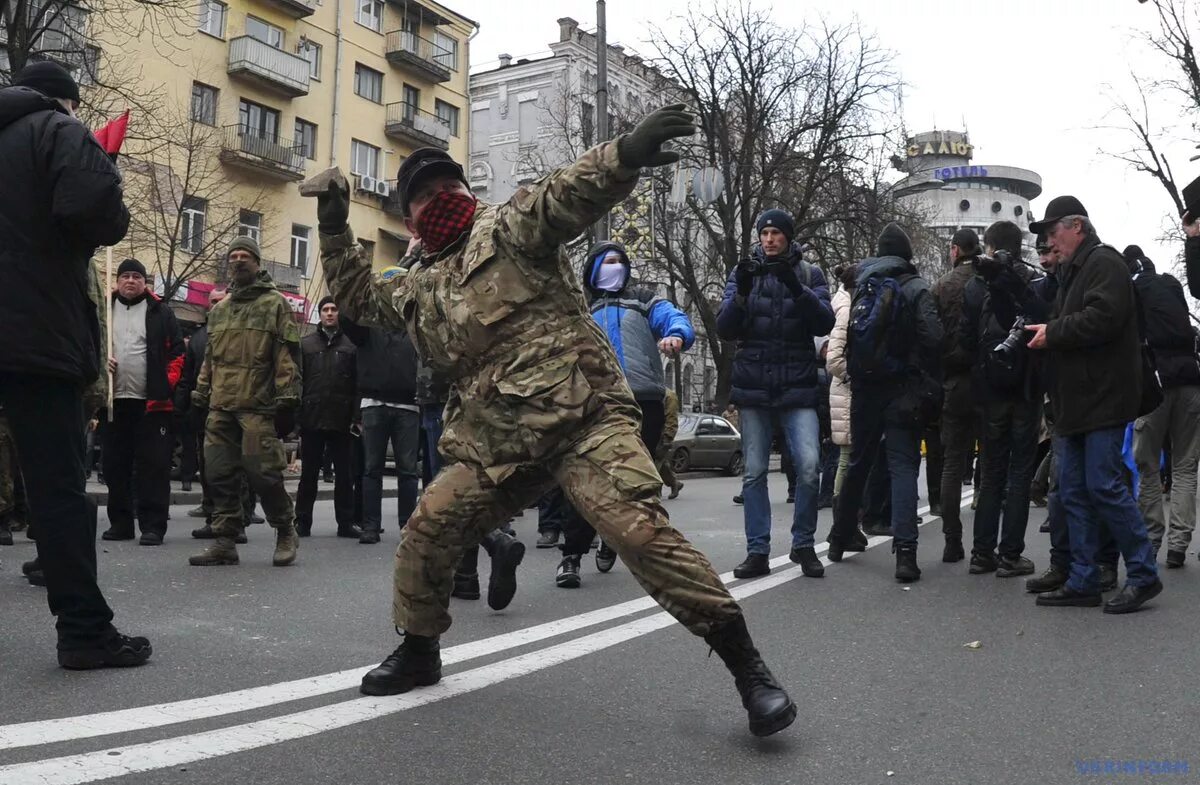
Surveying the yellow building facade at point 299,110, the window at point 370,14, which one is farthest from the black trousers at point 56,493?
the window at point 370,14

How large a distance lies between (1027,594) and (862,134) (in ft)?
101

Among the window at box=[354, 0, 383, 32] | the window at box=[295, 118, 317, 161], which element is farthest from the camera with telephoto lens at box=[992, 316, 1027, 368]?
the window at box=[354, 0, 383, 32]

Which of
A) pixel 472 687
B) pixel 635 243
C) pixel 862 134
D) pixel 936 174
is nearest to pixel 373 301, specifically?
pixel 472 687

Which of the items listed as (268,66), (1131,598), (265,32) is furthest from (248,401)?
(265,32)

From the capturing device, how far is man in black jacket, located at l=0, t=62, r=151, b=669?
156 inches

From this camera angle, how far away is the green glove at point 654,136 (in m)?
3.19

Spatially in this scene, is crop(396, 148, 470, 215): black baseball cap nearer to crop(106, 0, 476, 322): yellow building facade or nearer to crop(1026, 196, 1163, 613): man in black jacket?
crop(1026, 196, 1163, 613): man in black jacket

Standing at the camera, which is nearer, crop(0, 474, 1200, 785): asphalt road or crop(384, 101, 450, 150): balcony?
crop(0, 474, 1200, 785): asphalt road

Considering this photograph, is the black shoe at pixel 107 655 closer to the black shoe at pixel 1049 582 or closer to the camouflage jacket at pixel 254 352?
the camouflage jacket at pixel 254 352

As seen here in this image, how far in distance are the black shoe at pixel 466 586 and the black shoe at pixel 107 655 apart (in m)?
1.90

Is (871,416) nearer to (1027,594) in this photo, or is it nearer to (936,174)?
(1027,594)

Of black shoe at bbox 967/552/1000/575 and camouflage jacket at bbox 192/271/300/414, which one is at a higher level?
camouflage jacket at bbox 192/271/300/414

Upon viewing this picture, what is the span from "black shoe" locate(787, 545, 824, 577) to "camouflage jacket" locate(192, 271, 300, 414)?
324cm

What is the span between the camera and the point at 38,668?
13.4 ft
